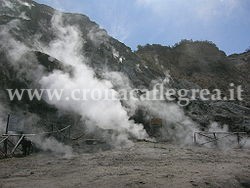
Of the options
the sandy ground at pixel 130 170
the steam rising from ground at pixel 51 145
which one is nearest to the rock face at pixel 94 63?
the steam rising from ground at pixel 51 145

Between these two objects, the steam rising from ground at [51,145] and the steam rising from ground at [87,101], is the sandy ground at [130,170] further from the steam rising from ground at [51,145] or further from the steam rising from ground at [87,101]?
the steam rising from ground at [87,101]

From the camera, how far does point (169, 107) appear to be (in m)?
22.4

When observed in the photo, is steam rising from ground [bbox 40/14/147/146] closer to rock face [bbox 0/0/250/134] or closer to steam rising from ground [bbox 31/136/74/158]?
rock face [bbox 0/0/250/134]

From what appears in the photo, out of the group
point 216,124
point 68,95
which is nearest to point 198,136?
point 216,124

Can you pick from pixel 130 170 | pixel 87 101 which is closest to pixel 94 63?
pixel 87 101

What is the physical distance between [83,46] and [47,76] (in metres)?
6.30

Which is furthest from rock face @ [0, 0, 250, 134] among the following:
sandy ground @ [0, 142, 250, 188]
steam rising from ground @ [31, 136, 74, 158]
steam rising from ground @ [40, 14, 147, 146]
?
sandy ground @ [0, 142, 250, 188]

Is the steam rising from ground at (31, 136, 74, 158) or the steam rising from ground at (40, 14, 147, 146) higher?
the steam rising from ground at (40, 14, 147, 146)

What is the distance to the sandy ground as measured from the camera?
29.2ft

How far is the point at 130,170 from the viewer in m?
10.1

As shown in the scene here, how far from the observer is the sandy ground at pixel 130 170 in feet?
29.2

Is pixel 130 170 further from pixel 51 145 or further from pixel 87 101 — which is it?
pixel 87 101

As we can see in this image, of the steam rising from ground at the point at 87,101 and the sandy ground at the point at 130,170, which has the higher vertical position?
the steam rising from ground at the point at 87,101

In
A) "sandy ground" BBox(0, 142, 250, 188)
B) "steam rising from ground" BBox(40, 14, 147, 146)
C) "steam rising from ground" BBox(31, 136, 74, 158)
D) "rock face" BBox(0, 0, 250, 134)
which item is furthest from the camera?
"rock face" BBox(0, 0, 250, 134)
